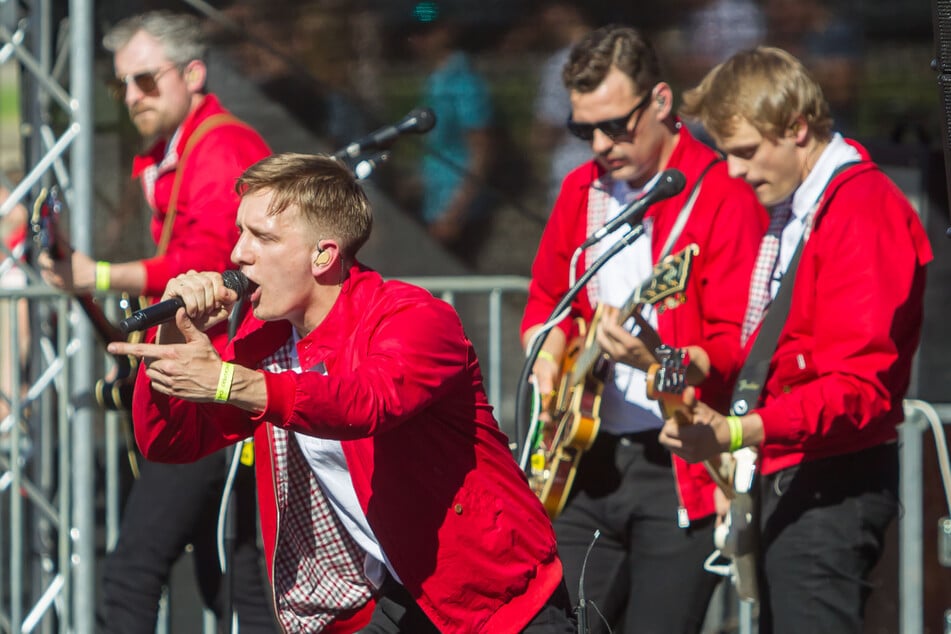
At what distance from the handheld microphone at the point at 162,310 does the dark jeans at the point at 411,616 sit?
2.49 ft

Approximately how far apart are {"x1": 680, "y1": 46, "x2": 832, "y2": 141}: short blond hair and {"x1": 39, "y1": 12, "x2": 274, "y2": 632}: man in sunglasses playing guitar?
1491 mm

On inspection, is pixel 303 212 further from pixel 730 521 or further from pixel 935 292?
pixel 935 292

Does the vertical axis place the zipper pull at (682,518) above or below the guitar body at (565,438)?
below

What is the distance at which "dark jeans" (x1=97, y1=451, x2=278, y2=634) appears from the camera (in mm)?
4465

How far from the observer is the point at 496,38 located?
Result: 6059 millimetres

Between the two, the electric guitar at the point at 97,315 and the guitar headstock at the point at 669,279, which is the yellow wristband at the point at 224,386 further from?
the electric guitar at the point at 97,315

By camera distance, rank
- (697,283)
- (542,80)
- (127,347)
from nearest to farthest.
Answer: (127,347), (697,283), (542,80)

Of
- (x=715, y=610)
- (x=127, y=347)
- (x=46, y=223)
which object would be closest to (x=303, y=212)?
(x=127, y=347)

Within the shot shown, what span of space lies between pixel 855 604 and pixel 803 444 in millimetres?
428

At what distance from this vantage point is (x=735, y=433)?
11.7 ft

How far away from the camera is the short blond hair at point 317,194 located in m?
3.04

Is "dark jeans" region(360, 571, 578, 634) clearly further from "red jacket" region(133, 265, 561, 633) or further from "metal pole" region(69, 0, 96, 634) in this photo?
"metal pole" region(69, 0, 96, 634)

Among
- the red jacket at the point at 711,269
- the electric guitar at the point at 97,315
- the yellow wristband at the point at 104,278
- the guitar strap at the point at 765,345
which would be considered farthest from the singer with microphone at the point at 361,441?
the yellow wristband at the point at 104,278

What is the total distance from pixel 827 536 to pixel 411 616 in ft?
3.73
